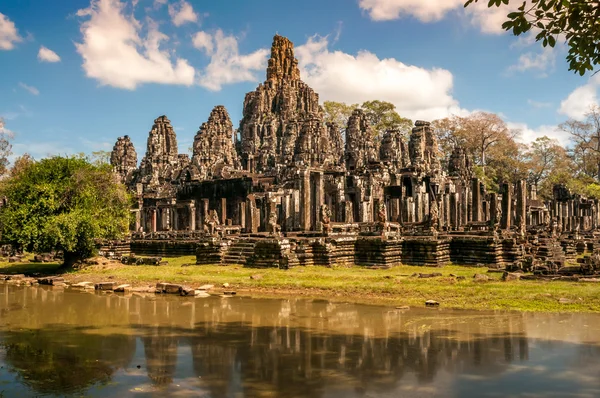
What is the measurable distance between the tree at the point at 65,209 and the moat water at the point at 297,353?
324 inches

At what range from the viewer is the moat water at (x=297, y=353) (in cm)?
689

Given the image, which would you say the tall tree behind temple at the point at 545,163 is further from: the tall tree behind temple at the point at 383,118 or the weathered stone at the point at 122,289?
the weathered stone at the point at 122,289

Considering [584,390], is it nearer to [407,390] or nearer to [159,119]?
[407,390]

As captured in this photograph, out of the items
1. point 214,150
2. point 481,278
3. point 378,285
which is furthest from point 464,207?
point 214,150

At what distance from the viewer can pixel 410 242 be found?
2194 centimetres

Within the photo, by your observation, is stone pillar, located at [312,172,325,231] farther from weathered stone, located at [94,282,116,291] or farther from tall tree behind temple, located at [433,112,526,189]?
tall tree behind temple, located at [433,112,526,189]

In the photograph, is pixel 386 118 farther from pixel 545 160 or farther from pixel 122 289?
pixel 122 289

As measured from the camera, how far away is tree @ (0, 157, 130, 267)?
20.9 meters

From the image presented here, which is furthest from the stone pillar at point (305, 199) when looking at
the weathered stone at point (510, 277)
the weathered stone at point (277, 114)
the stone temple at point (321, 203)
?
the weathered stone at point (277, 114)

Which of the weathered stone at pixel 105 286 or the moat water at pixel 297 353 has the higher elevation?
the weathered stone at pixel 105 286

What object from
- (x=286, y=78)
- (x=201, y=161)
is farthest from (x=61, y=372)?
(x=286, y=78)

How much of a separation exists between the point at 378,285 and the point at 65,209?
1446 centimetres

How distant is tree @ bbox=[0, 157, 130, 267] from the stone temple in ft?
14.5

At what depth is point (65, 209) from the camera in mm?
22375
